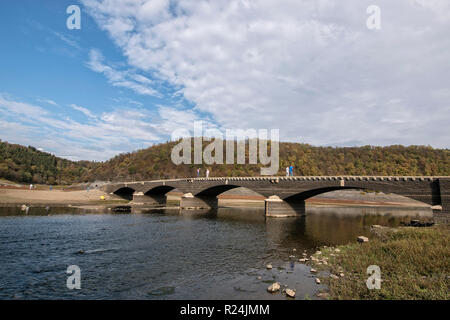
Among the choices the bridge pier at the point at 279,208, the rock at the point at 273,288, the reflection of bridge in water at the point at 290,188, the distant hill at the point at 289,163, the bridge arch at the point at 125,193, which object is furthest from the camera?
the distant hill at the point at 289,163

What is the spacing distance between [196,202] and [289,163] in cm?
8395

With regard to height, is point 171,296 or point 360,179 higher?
point 360,179

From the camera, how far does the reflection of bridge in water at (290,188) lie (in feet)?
99.8

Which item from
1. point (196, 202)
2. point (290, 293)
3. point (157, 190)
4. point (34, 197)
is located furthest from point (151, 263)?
point (34, 197)

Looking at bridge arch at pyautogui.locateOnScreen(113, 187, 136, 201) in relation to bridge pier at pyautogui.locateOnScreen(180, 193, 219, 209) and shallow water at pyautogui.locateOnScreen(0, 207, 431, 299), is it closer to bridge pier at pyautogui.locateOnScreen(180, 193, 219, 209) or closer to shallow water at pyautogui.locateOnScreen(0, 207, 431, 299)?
bridge pier at pyautogui.locateOnScreen(180, 193, 219, 209)

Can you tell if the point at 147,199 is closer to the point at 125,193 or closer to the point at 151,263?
the point at 125,193

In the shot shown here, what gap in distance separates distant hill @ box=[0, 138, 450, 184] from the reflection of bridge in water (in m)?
56.1

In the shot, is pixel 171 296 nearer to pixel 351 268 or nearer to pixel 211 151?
pixel 351 268

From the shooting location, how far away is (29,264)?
15.8m

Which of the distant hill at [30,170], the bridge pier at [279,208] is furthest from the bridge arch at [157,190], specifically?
the distant hill at [30,170]

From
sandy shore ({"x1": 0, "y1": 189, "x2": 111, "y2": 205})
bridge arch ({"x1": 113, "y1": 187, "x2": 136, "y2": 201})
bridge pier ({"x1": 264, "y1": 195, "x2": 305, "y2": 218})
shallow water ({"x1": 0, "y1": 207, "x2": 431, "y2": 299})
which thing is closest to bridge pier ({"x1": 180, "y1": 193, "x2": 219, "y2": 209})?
bridge pier ({"x1": 264, "y1": 195, "x2": 305, "y2": 218})

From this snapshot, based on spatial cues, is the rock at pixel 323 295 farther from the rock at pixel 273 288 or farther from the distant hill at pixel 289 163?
the distant hill at pixel 289 163
